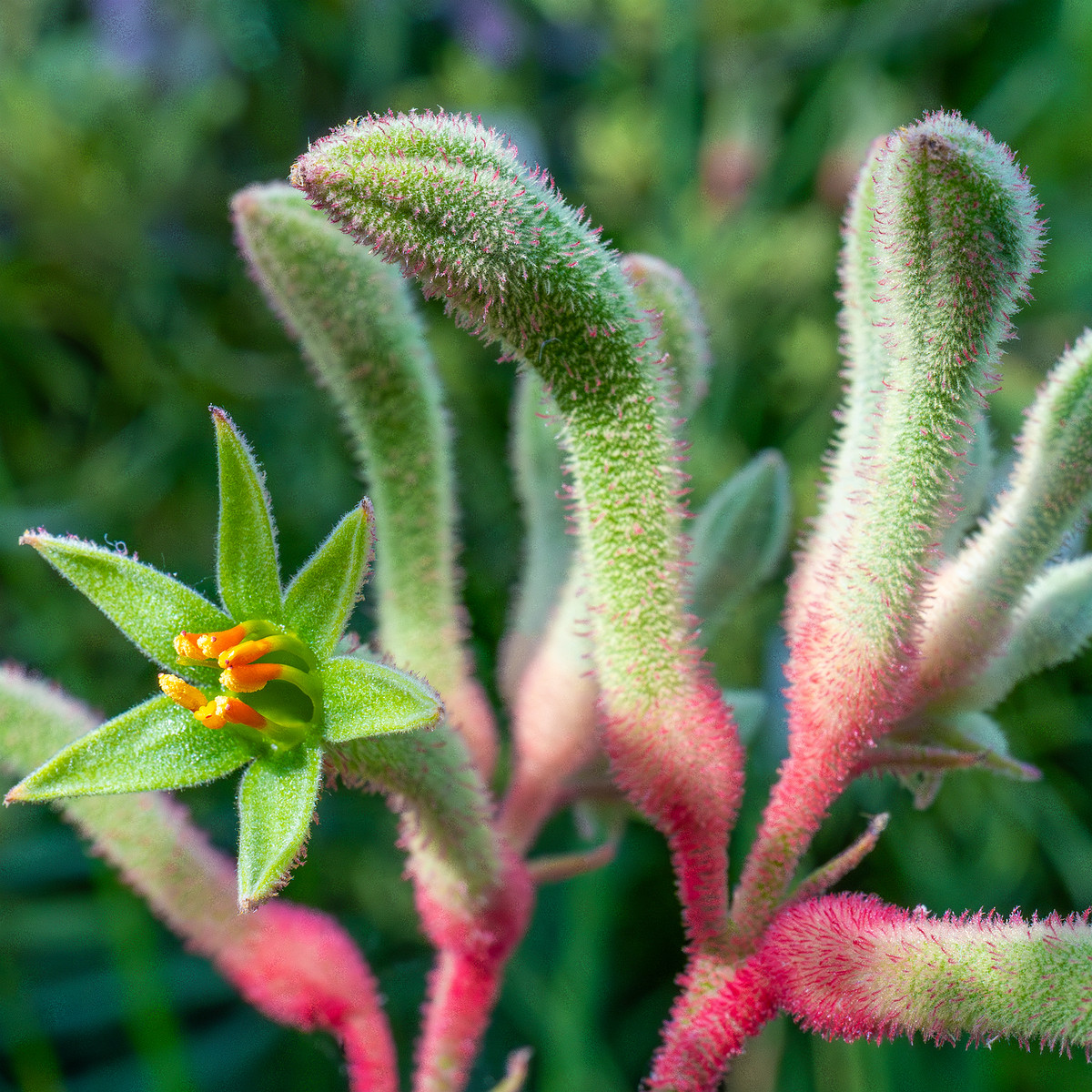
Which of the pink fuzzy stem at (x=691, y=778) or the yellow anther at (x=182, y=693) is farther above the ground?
the yellow anther at (x=182, y=693)

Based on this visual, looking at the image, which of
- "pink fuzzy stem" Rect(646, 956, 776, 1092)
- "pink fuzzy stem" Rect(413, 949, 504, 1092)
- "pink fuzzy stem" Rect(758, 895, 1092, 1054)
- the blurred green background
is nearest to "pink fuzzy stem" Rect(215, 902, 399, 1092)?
"pink fuzzy stem" Rect(413, 949, 504, 1092)

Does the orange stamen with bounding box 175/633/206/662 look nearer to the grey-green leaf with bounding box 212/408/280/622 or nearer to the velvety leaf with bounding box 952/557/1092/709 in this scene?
the grey-green leaf with bounding box 212/408/280/622

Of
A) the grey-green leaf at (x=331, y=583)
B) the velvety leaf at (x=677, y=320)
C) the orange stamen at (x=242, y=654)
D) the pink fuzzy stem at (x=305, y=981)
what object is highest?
the velvety leaf at (x=677, y=320)

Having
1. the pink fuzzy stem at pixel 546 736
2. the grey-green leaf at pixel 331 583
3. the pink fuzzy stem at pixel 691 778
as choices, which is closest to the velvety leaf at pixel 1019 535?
the pink fuzzy stem at pixel 691 778

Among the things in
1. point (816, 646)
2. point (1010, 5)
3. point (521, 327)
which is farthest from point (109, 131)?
point (816, 646)

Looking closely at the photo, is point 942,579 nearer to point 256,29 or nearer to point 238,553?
point 238,553

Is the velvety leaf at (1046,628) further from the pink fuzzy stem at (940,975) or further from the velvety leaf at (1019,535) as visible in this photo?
the pink fuzzy stem at (940,975)

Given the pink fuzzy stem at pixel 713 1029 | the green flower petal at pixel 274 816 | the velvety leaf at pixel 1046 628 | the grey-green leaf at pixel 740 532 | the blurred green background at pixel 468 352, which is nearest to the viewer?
the green flower petal at pixel 274 816

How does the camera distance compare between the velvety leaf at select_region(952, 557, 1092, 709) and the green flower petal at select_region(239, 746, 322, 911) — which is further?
the velvety leaf at select_region(952, 557, 1092, 709)
